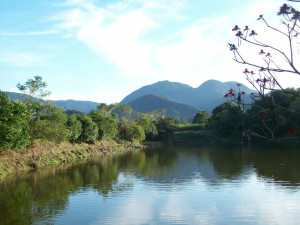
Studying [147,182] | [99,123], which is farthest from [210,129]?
[147,182]

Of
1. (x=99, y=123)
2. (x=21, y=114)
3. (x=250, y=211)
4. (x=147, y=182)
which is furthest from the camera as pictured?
(x=99, y=123)

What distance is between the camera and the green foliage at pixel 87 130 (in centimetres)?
5791

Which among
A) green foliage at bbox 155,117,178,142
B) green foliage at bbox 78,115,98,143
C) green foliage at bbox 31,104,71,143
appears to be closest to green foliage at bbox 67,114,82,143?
green foliage at bbox 31,104,71,143

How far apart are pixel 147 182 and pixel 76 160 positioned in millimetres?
19578

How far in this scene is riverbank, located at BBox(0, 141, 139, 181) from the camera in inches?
1330

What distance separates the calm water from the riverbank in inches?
80.5

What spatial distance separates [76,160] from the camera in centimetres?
4731

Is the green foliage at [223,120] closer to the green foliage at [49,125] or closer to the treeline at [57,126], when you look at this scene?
the treeline at [57,126]

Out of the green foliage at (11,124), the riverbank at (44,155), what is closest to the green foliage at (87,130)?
the riverbank at (44,155)

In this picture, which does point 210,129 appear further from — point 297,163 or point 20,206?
point 20,206

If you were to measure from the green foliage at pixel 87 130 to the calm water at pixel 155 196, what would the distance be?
19910 mm

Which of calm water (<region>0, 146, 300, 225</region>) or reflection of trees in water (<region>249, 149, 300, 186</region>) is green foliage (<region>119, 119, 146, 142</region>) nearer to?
reflection of trees in water (<region>249, 149, 300, 186</region>)

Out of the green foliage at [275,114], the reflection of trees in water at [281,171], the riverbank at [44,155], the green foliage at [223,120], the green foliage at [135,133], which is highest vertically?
the green foliage at [223,120]

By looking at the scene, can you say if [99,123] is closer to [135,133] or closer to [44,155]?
[135,133]
